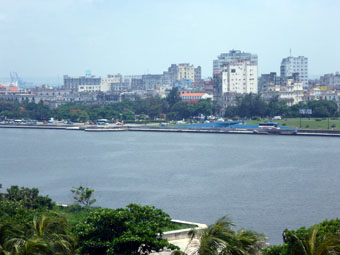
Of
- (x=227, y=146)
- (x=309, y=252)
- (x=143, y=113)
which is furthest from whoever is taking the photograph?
(x=143, y=113)

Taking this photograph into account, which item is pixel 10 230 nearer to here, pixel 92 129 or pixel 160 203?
pixel 160 203

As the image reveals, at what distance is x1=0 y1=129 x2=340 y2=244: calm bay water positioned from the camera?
16.2 meters

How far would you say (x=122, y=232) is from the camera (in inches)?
336

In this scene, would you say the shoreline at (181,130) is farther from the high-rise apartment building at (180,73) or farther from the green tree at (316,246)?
the high-rise apartment building at (180,73)

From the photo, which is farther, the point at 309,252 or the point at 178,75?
the point at 178,75

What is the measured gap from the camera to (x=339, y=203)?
17047mm

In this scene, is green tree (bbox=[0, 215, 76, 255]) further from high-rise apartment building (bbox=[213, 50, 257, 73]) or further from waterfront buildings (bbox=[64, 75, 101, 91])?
waterfront buildings (bbox=[64, 75, 101, 91])

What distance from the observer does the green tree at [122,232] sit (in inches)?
327

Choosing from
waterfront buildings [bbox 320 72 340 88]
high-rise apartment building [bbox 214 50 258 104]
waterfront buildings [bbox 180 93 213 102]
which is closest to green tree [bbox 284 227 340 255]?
high-rise apartment building [bbox 214 50 258 104]

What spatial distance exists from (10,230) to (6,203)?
477 cm

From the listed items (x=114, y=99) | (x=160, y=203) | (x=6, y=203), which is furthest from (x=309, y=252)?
(x=114, y=99)

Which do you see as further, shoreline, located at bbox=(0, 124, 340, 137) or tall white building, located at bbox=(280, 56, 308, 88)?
tall white building, located at bbox=(280, 56, 308, 88)

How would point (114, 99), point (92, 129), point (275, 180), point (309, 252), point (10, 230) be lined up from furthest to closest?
point (114, 99), point (92, 129), point (275, 180), point (10, 230), point (309, 252)

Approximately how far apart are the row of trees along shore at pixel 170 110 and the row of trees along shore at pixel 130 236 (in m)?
40.3
